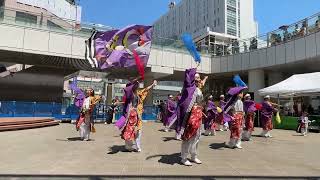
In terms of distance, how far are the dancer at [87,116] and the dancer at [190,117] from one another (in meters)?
4.47

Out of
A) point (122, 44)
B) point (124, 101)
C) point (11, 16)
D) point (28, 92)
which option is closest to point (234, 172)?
point (124, 101)

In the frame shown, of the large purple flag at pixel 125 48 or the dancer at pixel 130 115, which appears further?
Result: the large purple flag at pixel 125 48

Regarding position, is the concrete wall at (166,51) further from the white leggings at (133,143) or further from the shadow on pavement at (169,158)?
the shadow on pavement at (169,158)

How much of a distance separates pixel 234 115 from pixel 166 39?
1759 cm

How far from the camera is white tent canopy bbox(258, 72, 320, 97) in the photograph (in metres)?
18.0

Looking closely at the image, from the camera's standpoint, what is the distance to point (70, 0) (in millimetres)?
43125

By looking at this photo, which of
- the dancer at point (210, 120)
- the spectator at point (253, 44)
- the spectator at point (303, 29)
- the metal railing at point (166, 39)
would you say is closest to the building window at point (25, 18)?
the metal railing at point (166, 39)

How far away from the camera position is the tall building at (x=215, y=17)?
9275cm

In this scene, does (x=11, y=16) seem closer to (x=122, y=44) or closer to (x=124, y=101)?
(x=122, y=44)

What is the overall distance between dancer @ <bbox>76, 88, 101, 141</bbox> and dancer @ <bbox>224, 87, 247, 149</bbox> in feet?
13.8

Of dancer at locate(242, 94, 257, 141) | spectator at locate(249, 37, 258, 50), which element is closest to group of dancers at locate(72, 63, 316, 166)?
dancer at locate(242, 94, 257, 141)

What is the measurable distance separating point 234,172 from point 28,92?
29.6 meters

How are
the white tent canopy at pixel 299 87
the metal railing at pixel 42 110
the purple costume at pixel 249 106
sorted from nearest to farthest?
the purple costume at pixel 249 106
the white tent canopy at pixel 299 87
the metal railing at pixel 42 110

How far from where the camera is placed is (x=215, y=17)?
309 ft
